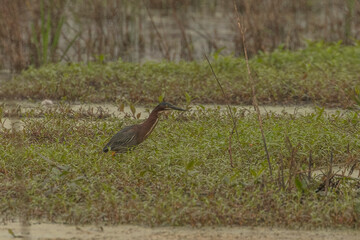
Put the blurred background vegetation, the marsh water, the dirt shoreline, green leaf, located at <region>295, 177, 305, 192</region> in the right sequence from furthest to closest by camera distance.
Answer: the blurred background vegetation
the marsh water
green leaf, located at <region>295, 177, 305, 192</region>
the dirt shoreline

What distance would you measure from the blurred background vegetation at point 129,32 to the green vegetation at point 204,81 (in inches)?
18.9

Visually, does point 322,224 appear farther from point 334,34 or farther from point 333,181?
point 334,34

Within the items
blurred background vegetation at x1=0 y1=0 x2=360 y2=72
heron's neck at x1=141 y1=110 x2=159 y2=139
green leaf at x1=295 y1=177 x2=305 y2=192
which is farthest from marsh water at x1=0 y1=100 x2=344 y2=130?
green leaf at x1=295 y1=177 x2=305 y2=192

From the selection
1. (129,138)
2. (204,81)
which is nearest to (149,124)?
(129,138)

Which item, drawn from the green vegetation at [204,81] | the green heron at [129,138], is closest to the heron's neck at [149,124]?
the green heron at [129,138]

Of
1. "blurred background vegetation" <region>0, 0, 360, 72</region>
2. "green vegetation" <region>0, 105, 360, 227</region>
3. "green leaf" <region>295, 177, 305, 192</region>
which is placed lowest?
"blurred background vegetation" <region>0, 0, 360, 72</region>

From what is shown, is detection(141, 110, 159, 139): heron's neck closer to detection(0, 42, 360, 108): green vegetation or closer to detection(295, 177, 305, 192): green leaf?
detection(295, 177, 305, 192): green leaf

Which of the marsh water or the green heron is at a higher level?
the green heron

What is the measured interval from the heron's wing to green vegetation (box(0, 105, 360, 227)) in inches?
2.4

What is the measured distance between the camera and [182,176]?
4.56 m

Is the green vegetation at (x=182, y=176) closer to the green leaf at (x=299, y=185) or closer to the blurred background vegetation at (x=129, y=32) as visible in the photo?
the green leaf at (x=299, y=185)

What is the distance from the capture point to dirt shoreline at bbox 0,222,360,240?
3803 mm

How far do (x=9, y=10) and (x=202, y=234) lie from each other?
5485mm

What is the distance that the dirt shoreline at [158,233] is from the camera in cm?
380
